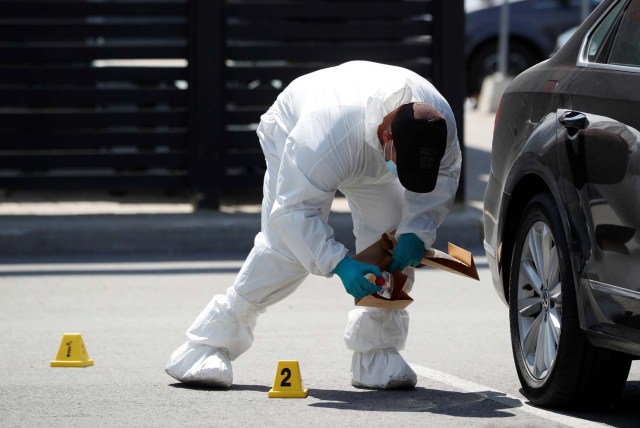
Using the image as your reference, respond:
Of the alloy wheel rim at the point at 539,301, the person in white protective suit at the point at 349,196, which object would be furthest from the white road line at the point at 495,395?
the person in white protective suit at the point at 349,196

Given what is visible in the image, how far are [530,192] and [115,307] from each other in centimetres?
326

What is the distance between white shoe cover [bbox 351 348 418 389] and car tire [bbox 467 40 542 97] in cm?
1441

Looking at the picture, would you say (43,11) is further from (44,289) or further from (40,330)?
(40,330)

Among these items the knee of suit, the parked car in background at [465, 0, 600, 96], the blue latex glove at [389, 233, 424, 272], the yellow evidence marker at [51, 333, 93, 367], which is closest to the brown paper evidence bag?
the blue latex glove at [389, 233, 424, 272]

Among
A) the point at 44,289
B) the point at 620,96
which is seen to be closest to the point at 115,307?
the point at 44,289

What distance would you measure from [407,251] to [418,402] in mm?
613

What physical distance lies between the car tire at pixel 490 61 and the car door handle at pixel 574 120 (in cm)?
1486

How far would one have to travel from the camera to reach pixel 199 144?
10.9m

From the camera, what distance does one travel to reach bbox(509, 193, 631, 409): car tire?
5.02 m

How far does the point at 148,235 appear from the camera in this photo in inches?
406

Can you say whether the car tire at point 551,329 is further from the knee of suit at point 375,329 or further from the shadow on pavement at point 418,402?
the knee of suit at point 375,329

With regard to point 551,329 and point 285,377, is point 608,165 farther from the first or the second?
point 285,377

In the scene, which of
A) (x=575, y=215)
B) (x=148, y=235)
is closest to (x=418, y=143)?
(x=575, y=215)

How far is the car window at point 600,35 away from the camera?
520 cm
